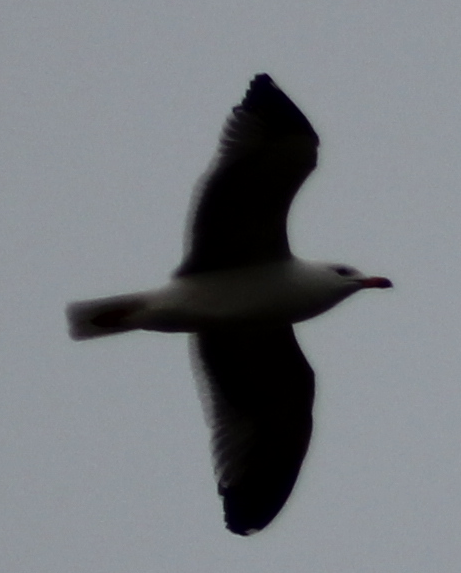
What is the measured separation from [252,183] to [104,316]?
1.13 metres

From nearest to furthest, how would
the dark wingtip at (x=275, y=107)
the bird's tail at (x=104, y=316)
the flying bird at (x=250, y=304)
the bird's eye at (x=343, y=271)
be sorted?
the dark wingtip at (x=275, y=107) → the flying bird at (x=250, y=304) → the bird's tail at (x=104, y=316) → the bird's eye at (x=343, y=271)

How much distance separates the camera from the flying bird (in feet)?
37.6

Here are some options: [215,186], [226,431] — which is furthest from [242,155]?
[226,431]

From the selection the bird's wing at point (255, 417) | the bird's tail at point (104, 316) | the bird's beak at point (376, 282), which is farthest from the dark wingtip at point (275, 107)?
the bird's wing at point (255, 417)

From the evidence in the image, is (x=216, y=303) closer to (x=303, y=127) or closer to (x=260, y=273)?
(x=260, y=273)

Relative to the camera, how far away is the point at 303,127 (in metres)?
11.3

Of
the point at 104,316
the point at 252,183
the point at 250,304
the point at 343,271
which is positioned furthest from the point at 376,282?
the point at 104,316

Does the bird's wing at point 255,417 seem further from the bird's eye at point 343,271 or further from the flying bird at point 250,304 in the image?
the bird's eye at point 343,271

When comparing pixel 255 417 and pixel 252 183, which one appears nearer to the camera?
pixel 252 183

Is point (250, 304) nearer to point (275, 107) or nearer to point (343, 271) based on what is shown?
point (343, 271)

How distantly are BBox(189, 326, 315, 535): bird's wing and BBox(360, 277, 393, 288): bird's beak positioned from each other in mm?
583

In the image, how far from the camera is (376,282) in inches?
471

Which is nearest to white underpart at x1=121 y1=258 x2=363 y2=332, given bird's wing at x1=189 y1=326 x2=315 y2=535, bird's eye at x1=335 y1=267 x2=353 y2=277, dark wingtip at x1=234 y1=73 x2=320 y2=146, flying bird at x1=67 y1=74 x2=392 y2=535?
flying bird at x1=67 y1=74 x2=392 y2=535

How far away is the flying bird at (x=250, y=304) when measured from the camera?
11445mm
